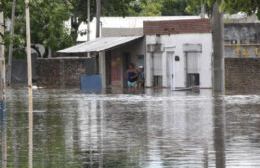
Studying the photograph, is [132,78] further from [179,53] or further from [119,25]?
[119,25]

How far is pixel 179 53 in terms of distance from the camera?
5538 centimetres

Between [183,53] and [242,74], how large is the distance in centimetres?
402

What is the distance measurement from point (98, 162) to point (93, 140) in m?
4.45

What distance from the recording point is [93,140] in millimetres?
20203

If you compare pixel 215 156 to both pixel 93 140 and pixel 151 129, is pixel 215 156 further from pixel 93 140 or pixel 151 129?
pixel 151 129

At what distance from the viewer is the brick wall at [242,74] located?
52.1m

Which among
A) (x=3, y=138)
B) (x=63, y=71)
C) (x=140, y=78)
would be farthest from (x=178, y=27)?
(x=3, y=138)

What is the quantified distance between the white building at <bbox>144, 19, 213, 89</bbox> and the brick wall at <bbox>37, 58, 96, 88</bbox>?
7.93 metres

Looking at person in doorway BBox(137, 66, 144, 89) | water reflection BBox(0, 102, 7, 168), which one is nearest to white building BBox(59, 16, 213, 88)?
person in doorway BBox(137, 66, 144, 89)

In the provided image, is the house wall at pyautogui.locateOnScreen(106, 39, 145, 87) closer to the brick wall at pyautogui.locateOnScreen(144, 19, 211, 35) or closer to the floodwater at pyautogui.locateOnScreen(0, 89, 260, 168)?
the brick wall at pyautogui.locateOnScreen(144, 19, 211, 35)

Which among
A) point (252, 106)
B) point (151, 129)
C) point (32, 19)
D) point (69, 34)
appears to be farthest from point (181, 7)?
point (151, 129)

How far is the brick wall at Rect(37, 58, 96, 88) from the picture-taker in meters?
66.7

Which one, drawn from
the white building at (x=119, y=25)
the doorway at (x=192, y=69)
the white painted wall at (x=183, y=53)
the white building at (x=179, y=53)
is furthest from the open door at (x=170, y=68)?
the white building at (x=119, y=25)

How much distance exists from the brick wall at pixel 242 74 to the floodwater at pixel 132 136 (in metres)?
17.5
